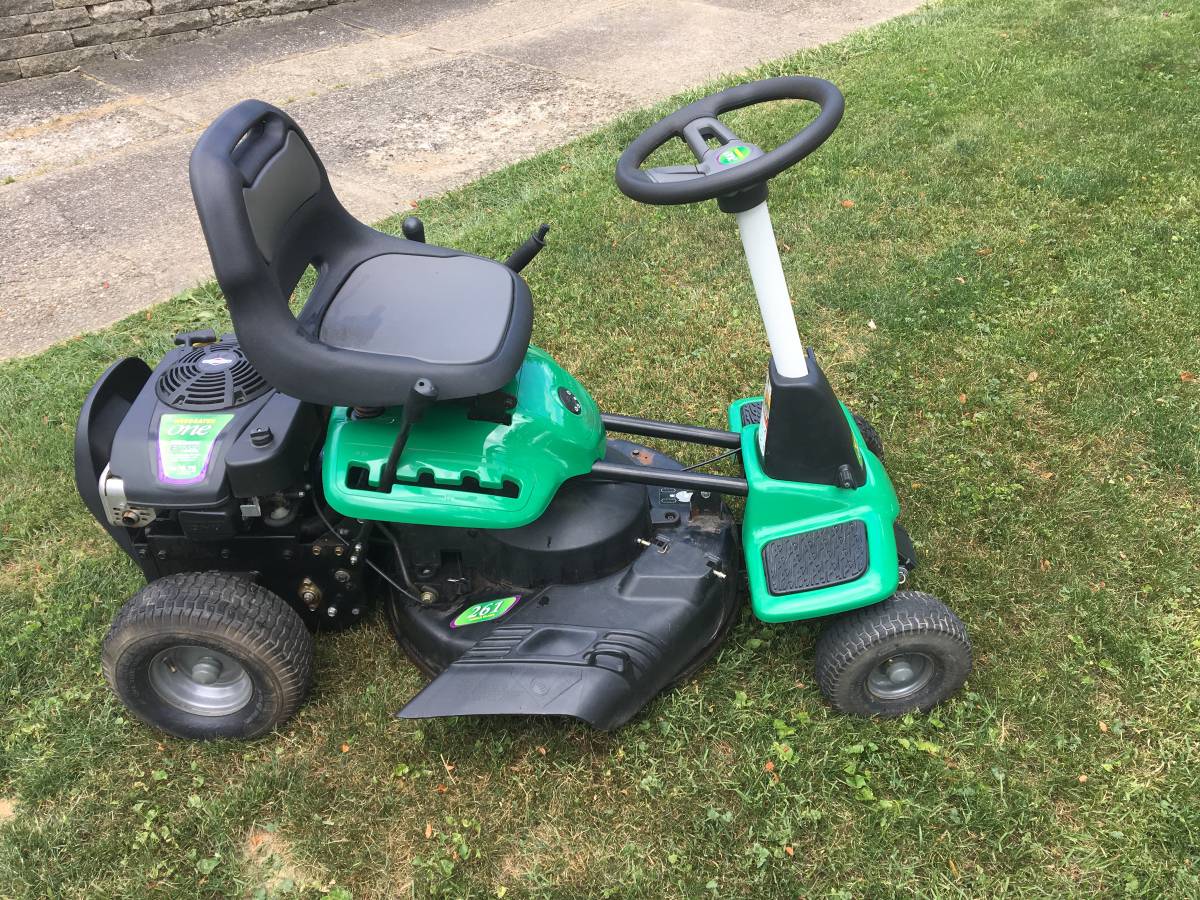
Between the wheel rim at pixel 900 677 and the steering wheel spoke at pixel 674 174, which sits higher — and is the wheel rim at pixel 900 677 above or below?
below

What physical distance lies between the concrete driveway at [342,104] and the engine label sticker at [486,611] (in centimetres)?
262

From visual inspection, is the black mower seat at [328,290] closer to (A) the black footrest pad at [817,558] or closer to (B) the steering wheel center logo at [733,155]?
(B) the steering wheel center logo at [733,155]

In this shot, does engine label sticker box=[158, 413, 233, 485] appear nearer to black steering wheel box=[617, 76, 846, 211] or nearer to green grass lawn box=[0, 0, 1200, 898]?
green grass lawn box=[0, 0, 1200, 898]

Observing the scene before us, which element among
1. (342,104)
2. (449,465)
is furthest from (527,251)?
(342,104)

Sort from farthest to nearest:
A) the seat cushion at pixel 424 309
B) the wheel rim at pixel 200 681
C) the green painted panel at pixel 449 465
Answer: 1. the wheel rim at pixel 200 681
2. the green painted panel at pixel 449 465
3. the seat cushion at pixel 424 309

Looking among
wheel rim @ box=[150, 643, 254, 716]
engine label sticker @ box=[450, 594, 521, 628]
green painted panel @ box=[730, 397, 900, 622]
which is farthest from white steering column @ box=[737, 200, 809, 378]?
wheel rim @ box=[150, 643, 254, 716]

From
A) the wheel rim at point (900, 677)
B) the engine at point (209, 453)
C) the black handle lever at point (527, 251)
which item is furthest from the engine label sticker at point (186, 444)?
the wheel rim at point (900, 677)

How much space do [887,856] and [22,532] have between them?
2797 mm

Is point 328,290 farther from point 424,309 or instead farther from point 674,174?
point 674,174

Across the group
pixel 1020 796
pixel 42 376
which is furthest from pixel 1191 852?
pixel 42 376

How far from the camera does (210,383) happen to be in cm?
240

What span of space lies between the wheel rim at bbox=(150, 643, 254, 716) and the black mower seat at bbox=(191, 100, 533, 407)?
0.84m

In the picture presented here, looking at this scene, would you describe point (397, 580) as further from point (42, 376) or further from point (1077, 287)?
point (1077, 287)

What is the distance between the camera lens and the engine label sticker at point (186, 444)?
2264 millimetres
